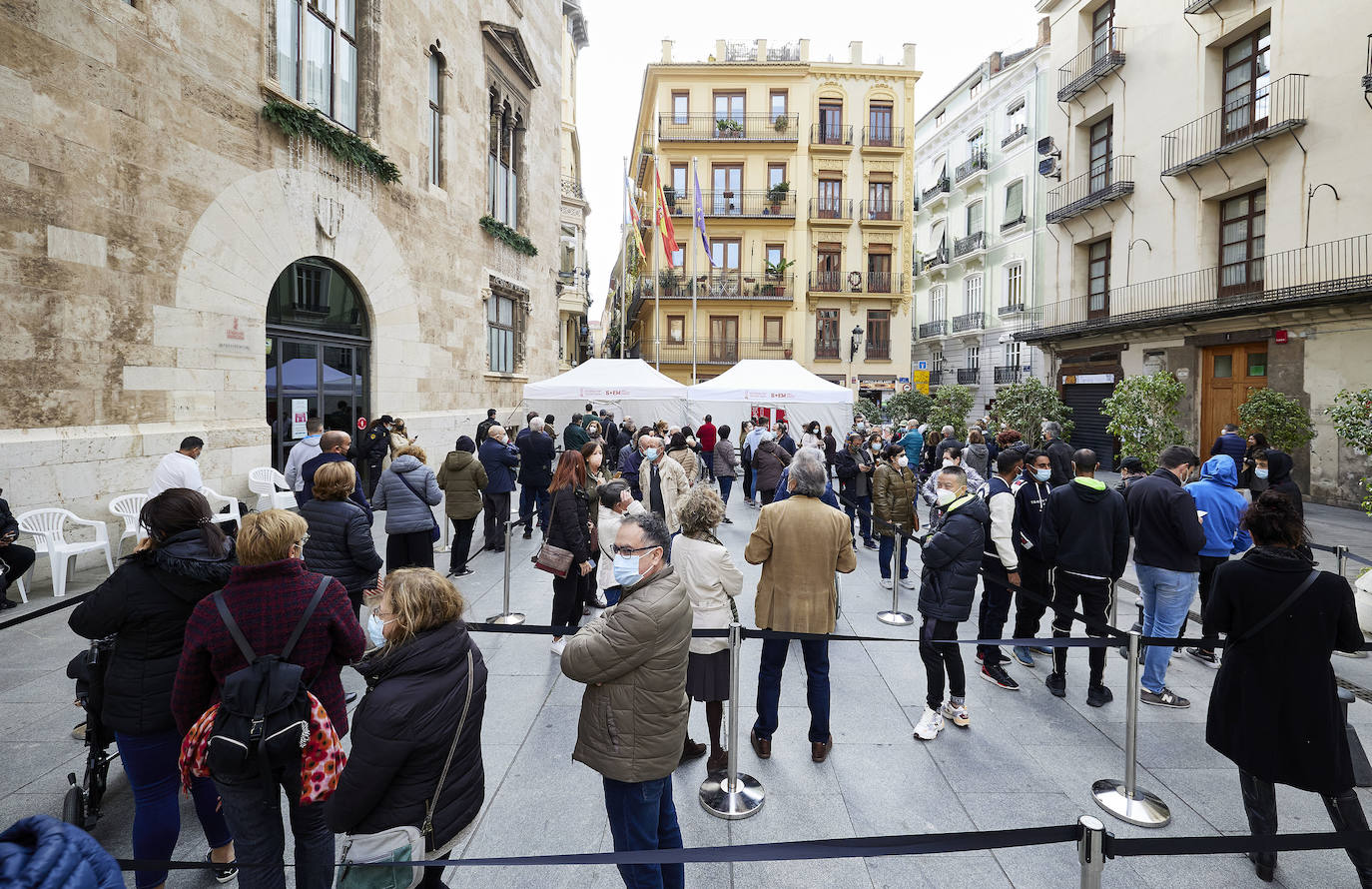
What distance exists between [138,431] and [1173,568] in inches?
423

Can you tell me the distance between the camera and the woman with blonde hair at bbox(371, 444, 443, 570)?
6.48 m

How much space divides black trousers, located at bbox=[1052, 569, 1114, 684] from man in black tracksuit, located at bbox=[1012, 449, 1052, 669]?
0.20 m

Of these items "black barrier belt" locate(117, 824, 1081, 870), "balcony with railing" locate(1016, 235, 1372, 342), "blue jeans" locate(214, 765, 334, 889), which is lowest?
"blue jeans" locate(214, 765, 334, 889)

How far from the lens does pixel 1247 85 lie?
17766mm

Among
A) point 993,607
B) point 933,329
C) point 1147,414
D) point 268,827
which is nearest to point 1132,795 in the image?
point 993,607

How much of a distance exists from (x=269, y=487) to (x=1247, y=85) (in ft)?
80.0

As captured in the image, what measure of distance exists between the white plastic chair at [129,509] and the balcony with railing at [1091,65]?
26.6 m

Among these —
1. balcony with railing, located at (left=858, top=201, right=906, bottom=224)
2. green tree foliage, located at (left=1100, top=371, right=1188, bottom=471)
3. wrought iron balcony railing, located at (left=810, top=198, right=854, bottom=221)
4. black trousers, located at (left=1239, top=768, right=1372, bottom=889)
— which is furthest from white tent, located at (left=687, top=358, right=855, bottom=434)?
balcony with railing, located at (left=858, top=201, right=906, bottom=224)

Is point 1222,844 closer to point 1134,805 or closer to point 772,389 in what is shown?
point 1134,805

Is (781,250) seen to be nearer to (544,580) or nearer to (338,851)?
(544,580)

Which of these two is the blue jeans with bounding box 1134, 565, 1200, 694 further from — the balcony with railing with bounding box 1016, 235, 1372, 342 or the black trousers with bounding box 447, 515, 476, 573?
the balcony with railing with bounding box 1016, 235, 1372, 342

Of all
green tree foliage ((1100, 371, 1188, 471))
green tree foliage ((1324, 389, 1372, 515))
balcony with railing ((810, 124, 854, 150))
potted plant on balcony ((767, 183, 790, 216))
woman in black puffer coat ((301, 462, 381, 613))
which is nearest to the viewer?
woman in black puffer coat ((301, 462, 381, 613))

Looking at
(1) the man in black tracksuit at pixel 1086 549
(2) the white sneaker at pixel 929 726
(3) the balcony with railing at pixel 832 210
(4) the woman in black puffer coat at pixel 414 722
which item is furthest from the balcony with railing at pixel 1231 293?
(4) the woman in black puffer coat at pixel 414 722

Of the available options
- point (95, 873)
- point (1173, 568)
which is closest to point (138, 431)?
point (95, 873)
